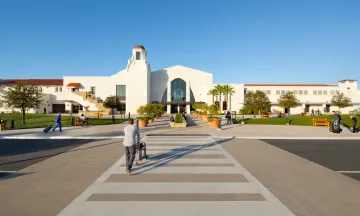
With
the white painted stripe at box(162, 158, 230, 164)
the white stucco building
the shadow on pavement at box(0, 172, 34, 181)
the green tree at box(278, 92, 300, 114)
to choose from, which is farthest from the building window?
the shadow on pavement at box(0, 172, 34, 181)

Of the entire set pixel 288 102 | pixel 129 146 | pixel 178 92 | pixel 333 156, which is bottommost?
pixel 333 156

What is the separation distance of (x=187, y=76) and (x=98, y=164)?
→ 5906 cm

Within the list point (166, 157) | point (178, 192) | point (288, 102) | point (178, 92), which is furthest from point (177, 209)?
point (178, 92)

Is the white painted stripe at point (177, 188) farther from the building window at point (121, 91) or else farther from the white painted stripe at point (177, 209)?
the building window at point (121, 91)

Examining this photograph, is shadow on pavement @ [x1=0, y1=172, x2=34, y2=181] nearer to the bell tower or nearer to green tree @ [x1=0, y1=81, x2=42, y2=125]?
green tree @ [x1=0, y1=81, x2=42, y2=125]

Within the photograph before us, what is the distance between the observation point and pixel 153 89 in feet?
216

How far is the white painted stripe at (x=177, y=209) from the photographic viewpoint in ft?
14.6

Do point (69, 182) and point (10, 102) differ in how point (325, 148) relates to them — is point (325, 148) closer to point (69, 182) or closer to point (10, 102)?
point (69, 182)

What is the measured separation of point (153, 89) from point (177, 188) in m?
61.0

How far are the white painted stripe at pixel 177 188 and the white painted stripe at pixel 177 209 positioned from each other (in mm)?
688

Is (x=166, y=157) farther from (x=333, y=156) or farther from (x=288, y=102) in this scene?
(x=288, y=102)

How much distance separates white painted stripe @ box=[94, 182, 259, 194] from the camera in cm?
562

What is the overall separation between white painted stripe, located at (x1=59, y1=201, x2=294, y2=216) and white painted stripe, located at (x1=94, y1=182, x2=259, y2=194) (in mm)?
688

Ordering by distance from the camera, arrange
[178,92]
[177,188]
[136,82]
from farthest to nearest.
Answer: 1. [178,92]
2. [136,82]
3. [177,188]
